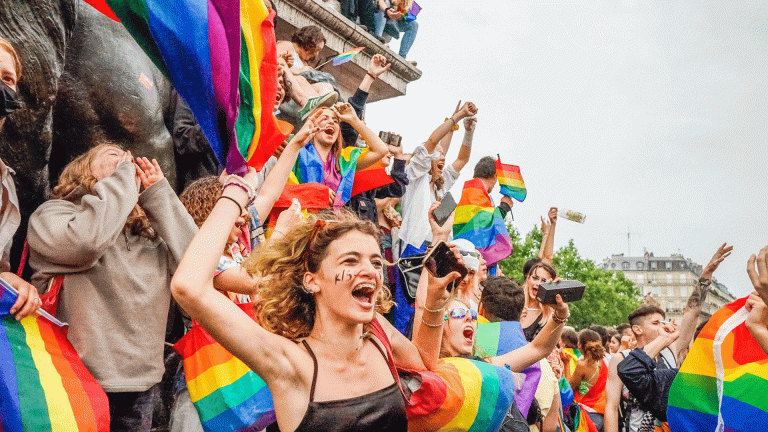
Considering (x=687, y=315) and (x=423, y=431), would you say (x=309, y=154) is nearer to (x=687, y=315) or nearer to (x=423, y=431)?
(x=423, y=431)

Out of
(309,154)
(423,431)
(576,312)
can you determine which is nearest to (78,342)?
(423,431)

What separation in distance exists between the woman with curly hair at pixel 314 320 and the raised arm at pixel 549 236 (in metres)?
4.79

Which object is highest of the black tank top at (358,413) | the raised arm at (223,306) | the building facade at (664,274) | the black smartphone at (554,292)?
the building facade at (664,274)

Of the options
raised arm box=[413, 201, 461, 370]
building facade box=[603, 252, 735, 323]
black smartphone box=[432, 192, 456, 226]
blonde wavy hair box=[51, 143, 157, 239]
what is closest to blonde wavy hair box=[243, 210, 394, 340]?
raised arm box=[413, 201, 461, 370]

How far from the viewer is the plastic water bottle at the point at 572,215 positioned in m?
7.76

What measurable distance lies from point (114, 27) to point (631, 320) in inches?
188

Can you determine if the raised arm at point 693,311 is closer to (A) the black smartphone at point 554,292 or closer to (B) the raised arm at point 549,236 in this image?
(B) the raised arm at point 549,236

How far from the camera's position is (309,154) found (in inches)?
212

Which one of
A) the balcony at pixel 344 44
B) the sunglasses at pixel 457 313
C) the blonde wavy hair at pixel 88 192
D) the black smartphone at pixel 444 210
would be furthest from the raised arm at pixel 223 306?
the balcony at pixel 344 44

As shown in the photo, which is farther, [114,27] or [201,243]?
[114,27]

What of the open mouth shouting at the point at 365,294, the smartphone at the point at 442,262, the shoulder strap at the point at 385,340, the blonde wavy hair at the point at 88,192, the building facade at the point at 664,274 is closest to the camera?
the open mouth shouting at the point at 365,294

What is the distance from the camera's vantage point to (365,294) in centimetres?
277

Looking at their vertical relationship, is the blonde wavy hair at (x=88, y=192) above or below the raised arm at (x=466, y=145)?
below

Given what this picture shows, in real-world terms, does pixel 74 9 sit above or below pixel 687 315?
above
